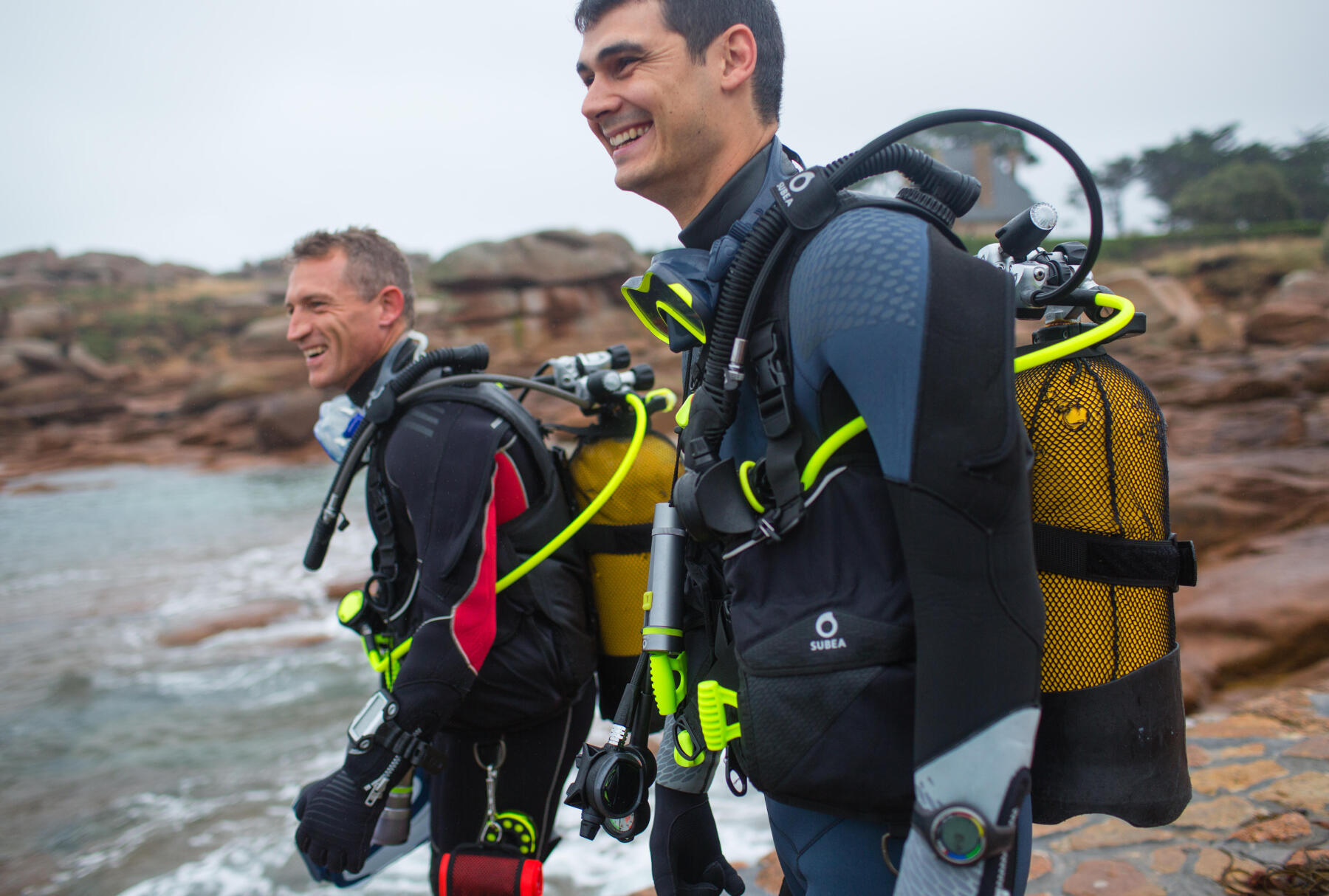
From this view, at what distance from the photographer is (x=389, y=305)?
2.82 metres

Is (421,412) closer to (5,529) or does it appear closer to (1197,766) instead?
(1197,766)

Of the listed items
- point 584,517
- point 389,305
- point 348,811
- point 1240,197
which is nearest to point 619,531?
point 584,517

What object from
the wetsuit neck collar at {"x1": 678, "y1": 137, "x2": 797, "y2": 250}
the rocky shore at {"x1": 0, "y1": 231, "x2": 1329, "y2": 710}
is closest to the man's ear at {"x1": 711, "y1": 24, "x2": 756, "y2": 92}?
the wetsuit neck collar at {"x1": 678, "y1": 137, "x2": 797, "y2": 250}

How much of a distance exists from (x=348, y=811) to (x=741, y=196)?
1.68m

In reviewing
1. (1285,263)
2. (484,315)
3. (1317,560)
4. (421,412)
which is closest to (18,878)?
(421,412)

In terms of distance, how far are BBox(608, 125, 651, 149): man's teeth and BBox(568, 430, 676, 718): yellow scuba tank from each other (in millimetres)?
1082

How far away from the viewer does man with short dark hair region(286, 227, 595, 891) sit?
2098 millimetres

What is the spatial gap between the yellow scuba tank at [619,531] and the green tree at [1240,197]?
30.9m

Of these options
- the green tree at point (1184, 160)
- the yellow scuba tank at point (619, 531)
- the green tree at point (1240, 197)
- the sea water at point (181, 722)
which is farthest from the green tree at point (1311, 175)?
the yellow scuba tank at point (619, 531)

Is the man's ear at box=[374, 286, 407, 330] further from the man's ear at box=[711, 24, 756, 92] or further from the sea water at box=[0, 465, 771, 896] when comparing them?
the sea water at box=[0, 465, 771, 896]

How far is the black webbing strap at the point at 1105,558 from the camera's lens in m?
1.22

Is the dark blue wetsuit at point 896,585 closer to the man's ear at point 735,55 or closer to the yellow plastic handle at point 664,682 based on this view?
the yellow plastic handle at point 664,682

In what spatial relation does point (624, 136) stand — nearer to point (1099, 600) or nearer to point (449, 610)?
point (1099, 600)

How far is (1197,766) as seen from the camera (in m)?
3.48
